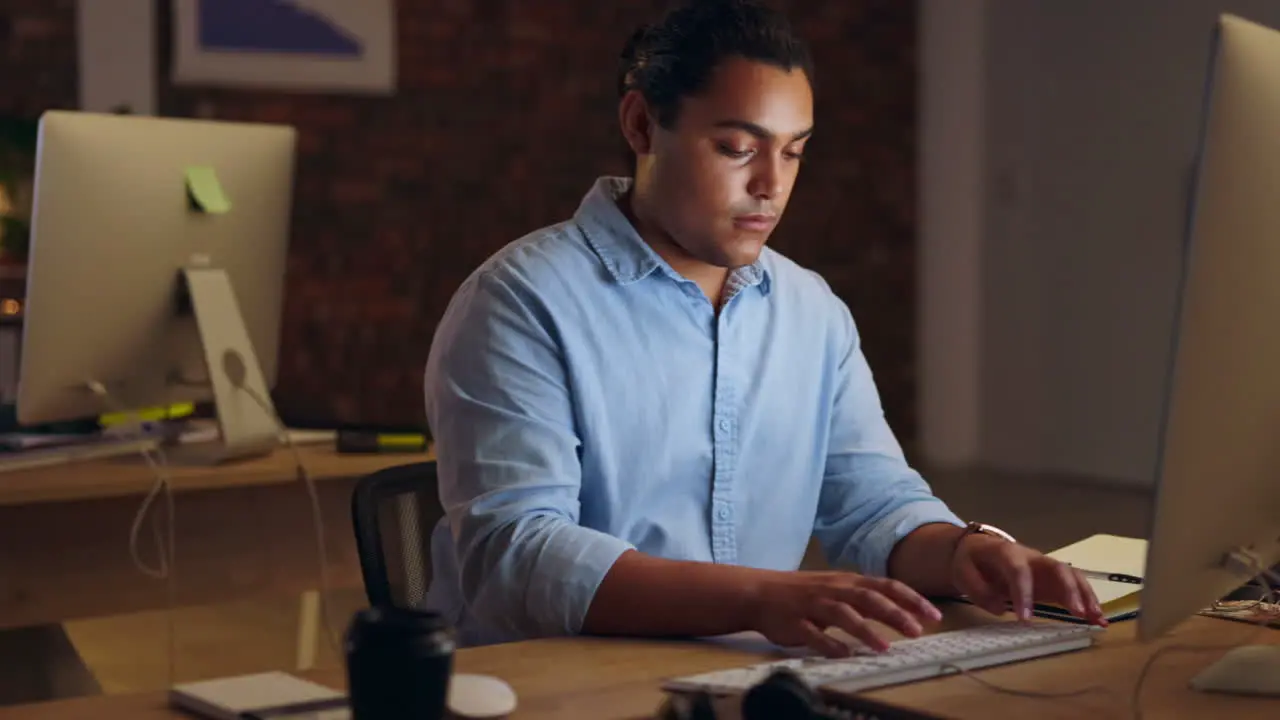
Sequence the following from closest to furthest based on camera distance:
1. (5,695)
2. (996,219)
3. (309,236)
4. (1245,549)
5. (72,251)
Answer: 1. (1245,549)
2. (72,251)
3. (5,695)
4. (309,236)
5. (996,219)

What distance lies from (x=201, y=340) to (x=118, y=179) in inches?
11.3

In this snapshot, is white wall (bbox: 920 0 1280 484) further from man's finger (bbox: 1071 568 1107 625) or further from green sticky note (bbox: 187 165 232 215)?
man's finger (bbox: 1071 568 1107 625)

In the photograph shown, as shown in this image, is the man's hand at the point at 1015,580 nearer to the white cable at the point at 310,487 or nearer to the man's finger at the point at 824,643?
the man's finger at the point at 824,643

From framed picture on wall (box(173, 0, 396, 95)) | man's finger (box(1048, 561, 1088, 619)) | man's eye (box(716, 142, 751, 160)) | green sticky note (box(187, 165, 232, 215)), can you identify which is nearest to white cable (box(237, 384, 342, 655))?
green sticky note (box(187, 165, 232, 215))

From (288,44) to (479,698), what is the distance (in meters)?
4.35

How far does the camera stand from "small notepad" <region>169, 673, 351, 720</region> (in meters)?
1.00

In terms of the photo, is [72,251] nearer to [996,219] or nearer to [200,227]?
[200,227]

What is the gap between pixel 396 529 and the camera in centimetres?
166

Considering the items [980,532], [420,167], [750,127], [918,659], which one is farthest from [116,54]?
[918,659]

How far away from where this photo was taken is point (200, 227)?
2467 millimetres

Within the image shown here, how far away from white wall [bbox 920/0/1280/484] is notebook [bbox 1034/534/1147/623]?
3.80 m

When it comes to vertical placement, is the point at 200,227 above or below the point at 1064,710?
above

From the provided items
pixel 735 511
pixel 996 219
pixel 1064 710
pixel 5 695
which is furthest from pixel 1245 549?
pixel 996 219

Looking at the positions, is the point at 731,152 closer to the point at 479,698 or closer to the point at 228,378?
the point at 479,698
